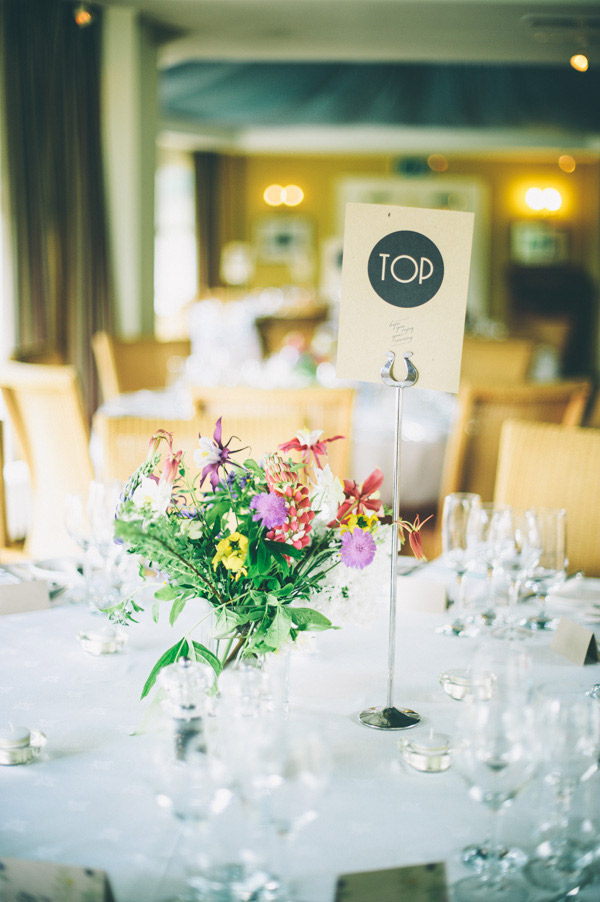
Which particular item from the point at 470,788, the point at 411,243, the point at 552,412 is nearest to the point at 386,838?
the point at 470,788

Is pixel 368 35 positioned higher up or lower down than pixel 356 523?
higher up

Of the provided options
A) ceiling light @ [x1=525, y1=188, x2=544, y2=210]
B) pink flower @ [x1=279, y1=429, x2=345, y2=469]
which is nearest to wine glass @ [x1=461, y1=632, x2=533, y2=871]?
pink flower @ [x1=279, y1=429, x2=345, y2=469]

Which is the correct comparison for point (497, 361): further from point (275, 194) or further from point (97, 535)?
point (275, 194)

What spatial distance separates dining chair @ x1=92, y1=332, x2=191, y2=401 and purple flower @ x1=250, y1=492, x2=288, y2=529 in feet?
11.8

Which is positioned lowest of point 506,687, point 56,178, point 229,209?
point 506,687

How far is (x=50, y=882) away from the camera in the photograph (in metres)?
0.79

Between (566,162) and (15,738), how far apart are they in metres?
13.0

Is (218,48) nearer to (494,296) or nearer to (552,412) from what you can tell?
(552,412)

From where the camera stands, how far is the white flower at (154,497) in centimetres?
107

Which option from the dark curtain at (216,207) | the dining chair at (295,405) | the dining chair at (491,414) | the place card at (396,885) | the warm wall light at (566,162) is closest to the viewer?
the place card at (396,885)

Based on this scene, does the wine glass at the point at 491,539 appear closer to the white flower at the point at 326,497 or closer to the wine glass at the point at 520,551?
the wine glass at the point at 520,551

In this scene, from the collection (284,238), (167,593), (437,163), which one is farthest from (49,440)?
(437,163)

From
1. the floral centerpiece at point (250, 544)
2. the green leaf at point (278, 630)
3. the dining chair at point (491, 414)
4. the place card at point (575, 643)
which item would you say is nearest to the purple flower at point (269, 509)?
the floral centerpiece at point (250, 544)

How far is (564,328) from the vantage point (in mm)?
11047
